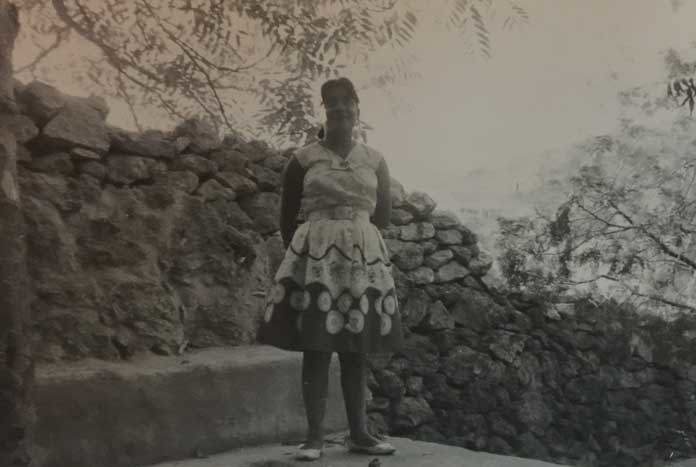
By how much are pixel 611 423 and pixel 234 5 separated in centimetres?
387

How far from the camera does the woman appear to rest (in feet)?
6.79

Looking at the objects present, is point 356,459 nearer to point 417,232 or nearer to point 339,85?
point 339,85

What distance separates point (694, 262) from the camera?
490cm

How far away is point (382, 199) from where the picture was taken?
7.72 ft

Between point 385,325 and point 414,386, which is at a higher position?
point 385,325

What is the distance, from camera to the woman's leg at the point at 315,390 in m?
2.15

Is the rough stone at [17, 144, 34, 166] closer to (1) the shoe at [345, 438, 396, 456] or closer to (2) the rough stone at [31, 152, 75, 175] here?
(2) the rough stone at [31, 152, 75, 175]

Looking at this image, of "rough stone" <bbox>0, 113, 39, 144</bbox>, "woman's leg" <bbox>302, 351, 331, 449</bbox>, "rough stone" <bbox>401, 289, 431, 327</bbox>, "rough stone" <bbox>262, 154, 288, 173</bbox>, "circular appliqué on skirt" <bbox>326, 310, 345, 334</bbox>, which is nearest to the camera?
"circular appliqué on skirt" <bbox>326, 310, 345, 334</bbox>

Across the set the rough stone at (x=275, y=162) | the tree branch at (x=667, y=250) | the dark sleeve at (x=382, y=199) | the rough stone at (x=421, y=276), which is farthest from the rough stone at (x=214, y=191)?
the tree branch at (x=667, y=250)

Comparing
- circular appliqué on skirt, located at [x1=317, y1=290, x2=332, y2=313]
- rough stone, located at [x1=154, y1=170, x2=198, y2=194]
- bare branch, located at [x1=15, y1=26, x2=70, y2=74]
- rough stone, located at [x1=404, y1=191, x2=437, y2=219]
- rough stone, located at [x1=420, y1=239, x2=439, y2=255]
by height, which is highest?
bare branch, located at [x1=15, y1=26, x2=70, y2=74]

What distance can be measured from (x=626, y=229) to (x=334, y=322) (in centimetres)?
358

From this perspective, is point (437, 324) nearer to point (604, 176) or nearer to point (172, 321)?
point (604, 176)

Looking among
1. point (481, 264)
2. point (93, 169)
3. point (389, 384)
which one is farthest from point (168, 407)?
point (481, 264)

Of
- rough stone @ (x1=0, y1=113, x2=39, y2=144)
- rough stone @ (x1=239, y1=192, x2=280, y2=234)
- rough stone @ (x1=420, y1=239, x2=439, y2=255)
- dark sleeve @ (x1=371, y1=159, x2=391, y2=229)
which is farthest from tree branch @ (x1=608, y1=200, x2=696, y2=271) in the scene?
rough stone @ (x1=0, y1=113, x2=39, y2=144)
